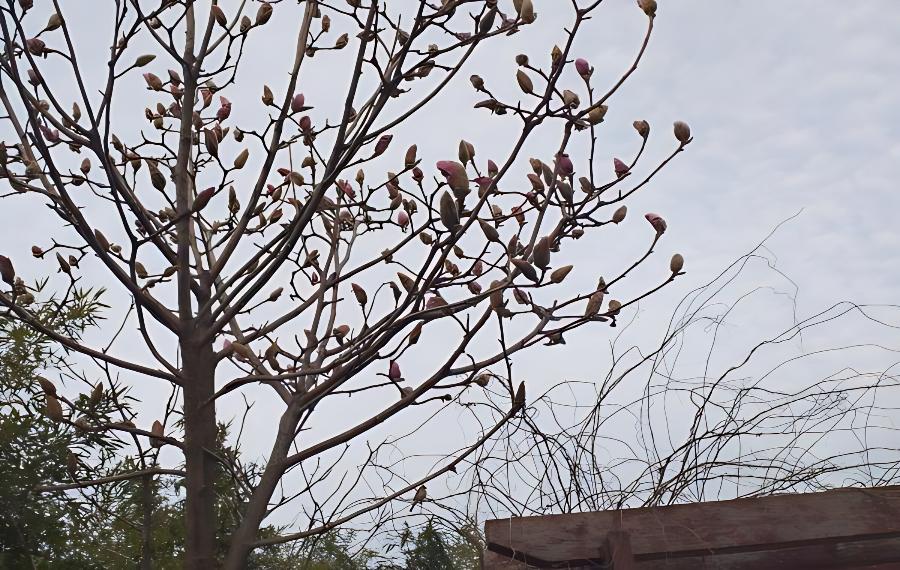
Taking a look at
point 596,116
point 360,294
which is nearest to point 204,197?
point 360,294

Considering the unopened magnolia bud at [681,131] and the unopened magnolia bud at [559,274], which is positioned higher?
the unopened magnolia bud at [681,131]

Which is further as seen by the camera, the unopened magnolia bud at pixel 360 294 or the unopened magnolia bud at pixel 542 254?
the unopened magnolia bud at pixel 360 294

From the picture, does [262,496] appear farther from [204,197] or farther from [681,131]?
[681,131]

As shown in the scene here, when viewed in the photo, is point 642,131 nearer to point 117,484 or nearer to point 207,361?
point 207,361

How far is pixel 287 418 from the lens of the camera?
2365 mm

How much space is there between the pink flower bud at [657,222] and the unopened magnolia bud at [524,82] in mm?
418

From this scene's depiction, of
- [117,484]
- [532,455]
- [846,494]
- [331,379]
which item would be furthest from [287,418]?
[846,494]

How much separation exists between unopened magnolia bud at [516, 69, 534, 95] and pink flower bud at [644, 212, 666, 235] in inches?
16.4

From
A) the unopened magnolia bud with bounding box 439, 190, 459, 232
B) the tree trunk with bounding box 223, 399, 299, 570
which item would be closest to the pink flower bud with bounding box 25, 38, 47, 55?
the tree trunk with bounding box 223, 399, 299, 570

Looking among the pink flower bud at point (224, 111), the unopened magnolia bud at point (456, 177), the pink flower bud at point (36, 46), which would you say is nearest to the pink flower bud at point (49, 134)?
the pink flower bud at point (36, 46)

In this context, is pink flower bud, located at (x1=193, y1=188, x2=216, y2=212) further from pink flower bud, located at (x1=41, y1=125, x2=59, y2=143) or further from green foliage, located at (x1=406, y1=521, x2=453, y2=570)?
green foliage, located at (x1=406, y1=521, x2=453, y2=570)

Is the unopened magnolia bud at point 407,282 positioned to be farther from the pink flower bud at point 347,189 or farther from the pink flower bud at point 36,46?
the pink flower bud at point 36,46

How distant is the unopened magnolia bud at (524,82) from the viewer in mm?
2129

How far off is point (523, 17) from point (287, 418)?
45.5 inches
